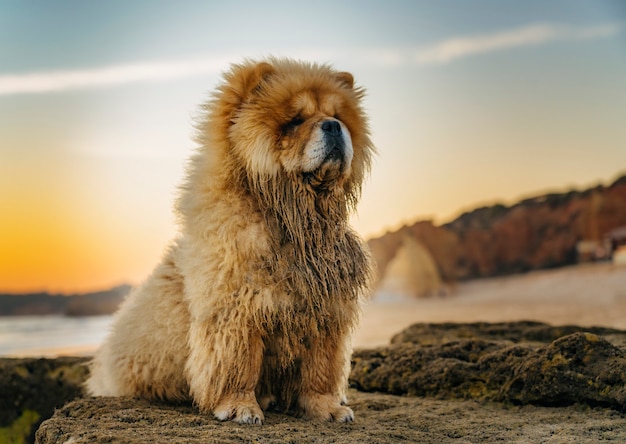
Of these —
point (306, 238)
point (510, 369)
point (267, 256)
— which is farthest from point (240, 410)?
point (510, 369)

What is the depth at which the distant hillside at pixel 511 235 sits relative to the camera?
1034 centimetres

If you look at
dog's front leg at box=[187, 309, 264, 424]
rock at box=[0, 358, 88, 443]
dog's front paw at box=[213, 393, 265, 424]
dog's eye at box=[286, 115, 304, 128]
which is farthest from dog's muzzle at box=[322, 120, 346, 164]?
rock at box=[0, 358, 88, 443]

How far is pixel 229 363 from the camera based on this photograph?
11.6 ft

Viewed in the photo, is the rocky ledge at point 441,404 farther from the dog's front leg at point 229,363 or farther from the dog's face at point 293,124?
the dog's face at point 293,124

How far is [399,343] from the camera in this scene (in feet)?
18.6

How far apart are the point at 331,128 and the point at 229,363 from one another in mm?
1397

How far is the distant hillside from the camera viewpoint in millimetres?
10344

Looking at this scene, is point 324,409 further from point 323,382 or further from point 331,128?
point 331,128

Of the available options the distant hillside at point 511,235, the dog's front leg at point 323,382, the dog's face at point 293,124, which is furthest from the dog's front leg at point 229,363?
the distant hillside at point 511,235

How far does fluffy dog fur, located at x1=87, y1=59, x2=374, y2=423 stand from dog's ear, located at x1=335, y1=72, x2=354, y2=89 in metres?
0.04

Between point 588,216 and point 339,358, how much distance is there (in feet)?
25.4

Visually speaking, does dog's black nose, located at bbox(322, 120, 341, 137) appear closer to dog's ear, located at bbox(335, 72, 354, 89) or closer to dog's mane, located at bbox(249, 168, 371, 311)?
dog's mane, located at bbox(249, 168, 371, 311)

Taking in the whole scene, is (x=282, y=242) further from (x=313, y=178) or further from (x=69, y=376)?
(x=69, y=376)

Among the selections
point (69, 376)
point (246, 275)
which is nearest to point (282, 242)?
point (246, 275)
